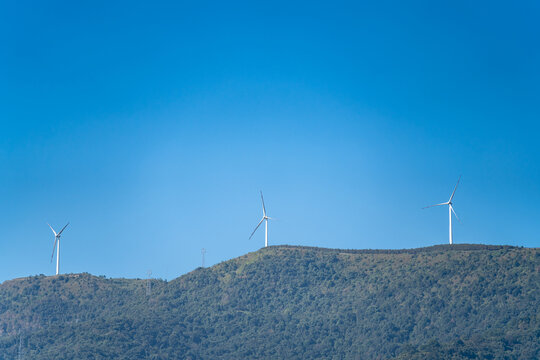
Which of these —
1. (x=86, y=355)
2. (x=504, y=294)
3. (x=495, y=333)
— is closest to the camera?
(x=495, y=333)

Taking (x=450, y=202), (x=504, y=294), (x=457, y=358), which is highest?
(x=450, y=202)

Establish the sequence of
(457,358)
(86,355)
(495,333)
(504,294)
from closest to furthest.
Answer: (457,358) → (495,333) → (504,294) → (86,355)

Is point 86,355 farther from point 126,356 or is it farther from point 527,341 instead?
point 527,341

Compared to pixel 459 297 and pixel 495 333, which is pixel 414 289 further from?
pixel 495 333

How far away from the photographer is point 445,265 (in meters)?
194

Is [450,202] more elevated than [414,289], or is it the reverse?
[450,202]

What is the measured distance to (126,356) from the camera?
196m

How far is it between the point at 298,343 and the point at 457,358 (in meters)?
55.5

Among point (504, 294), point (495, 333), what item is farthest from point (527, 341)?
point (504, 294)

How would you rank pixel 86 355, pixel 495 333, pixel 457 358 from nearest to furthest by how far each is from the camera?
pixel 457 358
pixel 495 333
pixel 86 355

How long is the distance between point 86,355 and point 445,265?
81.2 m

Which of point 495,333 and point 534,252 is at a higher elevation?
point 534,252

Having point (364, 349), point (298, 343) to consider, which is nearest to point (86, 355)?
point (298, 343)

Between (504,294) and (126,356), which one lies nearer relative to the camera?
(504,294)
